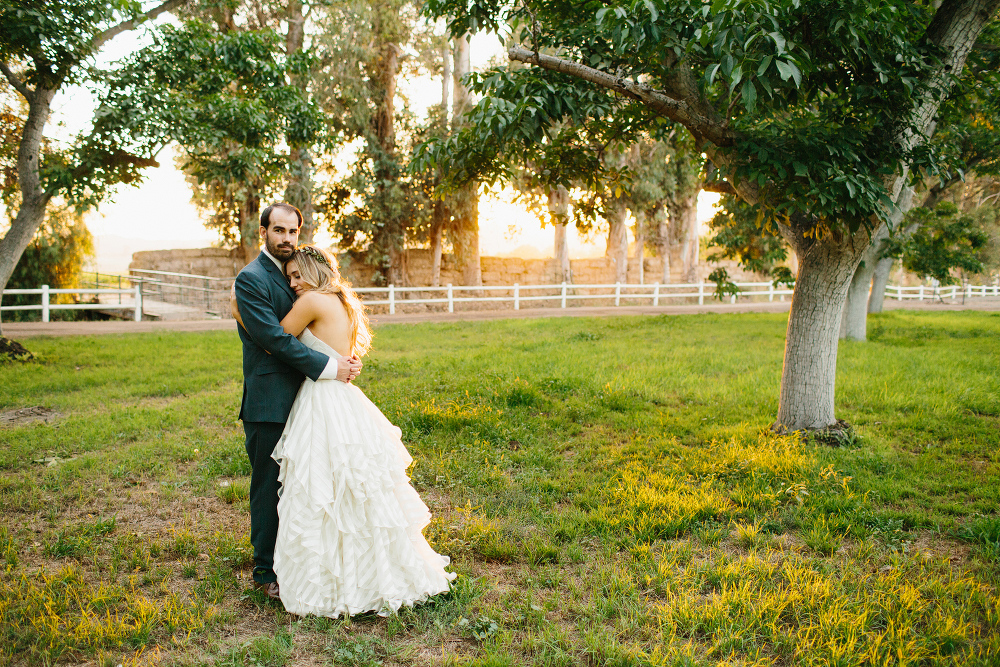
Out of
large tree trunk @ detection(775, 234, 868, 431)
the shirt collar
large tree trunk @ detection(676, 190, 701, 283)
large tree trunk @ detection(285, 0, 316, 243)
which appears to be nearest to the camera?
the shirt collar

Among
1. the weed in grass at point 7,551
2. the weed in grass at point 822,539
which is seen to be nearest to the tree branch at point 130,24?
the weed in grass at point 7,551

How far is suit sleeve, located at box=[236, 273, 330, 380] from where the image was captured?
10.5ft

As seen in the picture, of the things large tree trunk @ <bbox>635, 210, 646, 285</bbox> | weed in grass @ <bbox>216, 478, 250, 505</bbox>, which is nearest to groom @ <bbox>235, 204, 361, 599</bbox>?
weed in grass @ <bbox>216, 478, 250, 505</bbox>

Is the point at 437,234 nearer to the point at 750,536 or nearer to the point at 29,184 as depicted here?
the point at 29,184

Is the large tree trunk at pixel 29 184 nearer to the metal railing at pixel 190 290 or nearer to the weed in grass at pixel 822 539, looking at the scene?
the weed in grass at pixel 822 539

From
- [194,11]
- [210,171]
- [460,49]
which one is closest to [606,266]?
[460,49]

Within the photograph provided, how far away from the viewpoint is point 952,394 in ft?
25.3

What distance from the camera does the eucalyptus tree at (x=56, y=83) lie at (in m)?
8.41

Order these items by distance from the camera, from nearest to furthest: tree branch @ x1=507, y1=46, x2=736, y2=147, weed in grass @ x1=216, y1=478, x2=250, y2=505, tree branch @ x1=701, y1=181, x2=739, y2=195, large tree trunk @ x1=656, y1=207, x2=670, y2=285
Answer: weed in grass @ x1=216, y1=478, x2=250, y2=505
tree branch @ x1=507, y1=46, x2=736, y2=147
tree branch @ x1=701, y1=181, x2=739, y2=195
large tree trunk @ x1=656, y1=207, x2=670, y2=285

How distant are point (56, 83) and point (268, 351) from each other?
30.6 ft

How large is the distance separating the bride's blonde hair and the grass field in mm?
1659

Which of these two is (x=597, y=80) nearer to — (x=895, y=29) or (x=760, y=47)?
(x=760, y=47)

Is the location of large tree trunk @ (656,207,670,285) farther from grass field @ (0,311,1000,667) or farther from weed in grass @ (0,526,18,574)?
weed in grass @ (0,526,18,574)

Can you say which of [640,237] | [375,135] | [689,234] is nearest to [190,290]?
[375,135]
